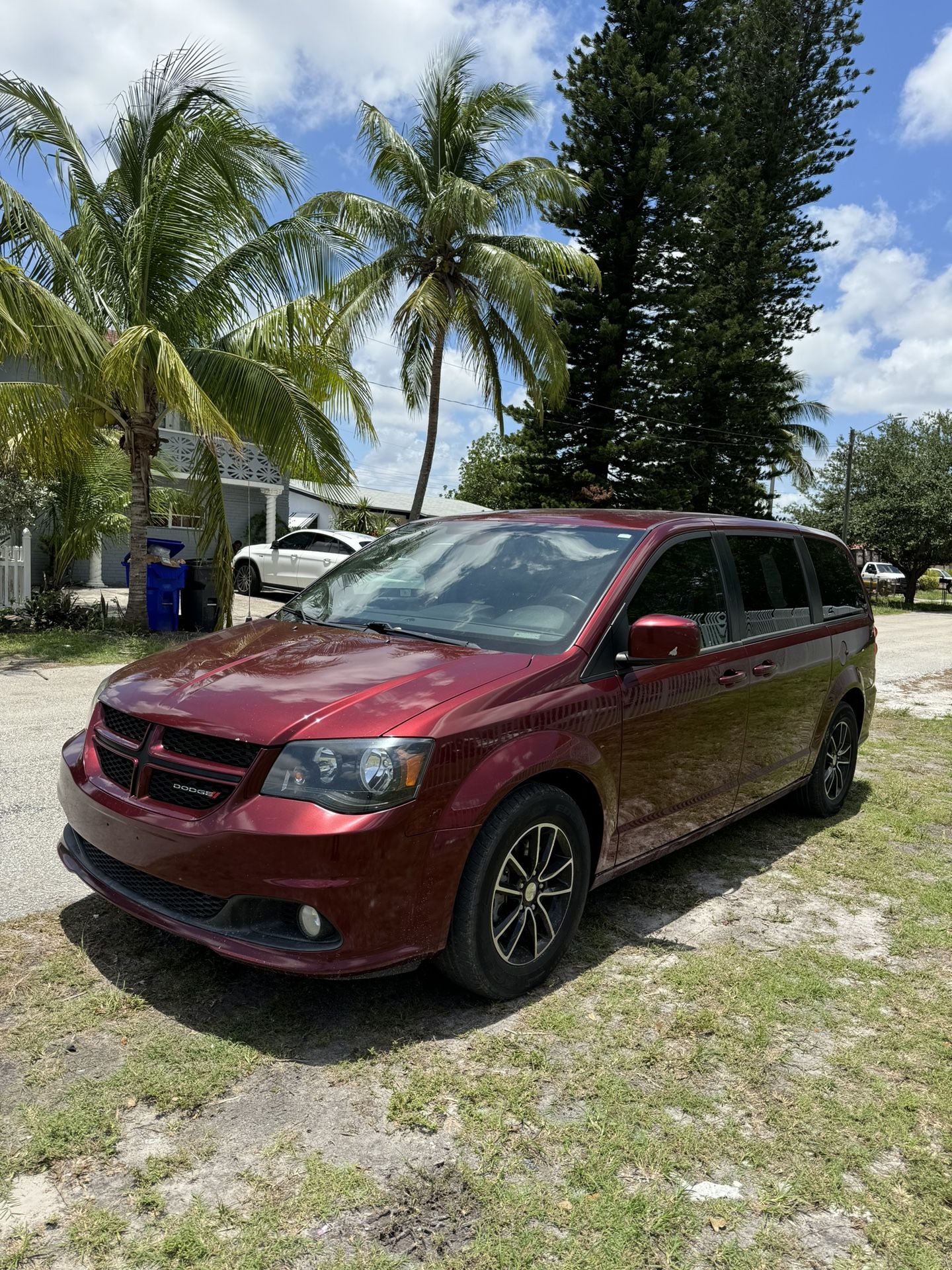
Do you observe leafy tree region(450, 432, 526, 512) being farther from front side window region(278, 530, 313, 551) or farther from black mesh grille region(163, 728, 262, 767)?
black mesh grille region(163, 728, 262, 767)

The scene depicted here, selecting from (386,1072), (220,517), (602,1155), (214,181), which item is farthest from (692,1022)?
(214,181)

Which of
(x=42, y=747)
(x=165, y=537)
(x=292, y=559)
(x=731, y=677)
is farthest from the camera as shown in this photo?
(x=165, y=537)

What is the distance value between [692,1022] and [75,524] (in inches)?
599

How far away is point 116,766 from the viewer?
129 inches

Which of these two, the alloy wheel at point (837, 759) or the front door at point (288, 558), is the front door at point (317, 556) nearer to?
the front door at point (288, 558)

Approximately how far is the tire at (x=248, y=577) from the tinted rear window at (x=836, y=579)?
15.1m

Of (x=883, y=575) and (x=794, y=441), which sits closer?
(x=794, y=441)

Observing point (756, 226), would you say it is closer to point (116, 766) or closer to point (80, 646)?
point (80, 646)

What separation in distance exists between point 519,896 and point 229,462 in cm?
1971

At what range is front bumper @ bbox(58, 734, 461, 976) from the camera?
108 inches

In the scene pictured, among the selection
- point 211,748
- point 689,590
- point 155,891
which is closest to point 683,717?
point 689,590

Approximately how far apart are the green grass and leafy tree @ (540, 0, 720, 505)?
13.4 meters

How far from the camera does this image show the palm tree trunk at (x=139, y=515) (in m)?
12.9

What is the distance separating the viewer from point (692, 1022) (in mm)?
3219
